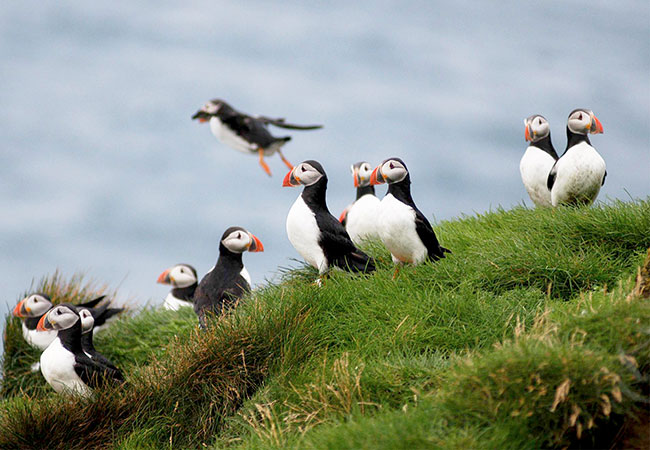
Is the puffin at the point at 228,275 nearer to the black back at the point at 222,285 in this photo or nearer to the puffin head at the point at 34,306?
the black back at the point at 222,285

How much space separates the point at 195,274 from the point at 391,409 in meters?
6.82

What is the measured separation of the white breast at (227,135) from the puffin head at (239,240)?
11.7 feet

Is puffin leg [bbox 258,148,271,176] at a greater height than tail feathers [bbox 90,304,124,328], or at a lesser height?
greater

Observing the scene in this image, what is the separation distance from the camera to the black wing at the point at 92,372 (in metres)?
6.79

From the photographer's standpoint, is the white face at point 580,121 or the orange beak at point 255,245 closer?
the orange beak at point 255,245

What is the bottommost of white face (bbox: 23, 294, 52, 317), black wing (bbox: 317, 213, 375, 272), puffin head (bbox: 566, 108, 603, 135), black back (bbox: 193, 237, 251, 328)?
white face (bbox: 23, 294, 52, 317)

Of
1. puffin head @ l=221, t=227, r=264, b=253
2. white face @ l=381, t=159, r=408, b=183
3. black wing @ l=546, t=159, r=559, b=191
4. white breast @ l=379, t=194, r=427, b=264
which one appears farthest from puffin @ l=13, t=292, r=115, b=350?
black wing @ l=546, t=159, r=559, b=191

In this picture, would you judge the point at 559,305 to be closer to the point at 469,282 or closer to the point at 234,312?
the point at 469,282

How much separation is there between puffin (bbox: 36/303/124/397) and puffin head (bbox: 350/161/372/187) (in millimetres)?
3824

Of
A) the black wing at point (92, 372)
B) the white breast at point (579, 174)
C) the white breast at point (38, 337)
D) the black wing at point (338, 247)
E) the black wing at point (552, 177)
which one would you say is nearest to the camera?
the black wing at point (338, 247)

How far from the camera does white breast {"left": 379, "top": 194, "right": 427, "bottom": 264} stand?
20.2ft

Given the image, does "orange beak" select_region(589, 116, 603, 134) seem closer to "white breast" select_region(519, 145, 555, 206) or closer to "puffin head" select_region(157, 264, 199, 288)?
"white breast" select_region(519, 145, 555, 206)

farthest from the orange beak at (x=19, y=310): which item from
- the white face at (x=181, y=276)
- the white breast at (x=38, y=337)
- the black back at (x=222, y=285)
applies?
the black back at (x=222, y=285)

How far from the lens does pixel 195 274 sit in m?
11.1
